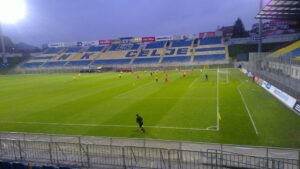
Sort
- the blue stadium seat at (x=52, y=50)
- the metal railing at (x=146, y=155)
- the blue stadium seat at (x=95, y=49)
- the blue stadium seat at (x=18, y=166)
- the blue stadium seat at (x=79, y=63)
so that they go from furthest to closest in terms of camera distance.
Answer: the blue stadium seat at (x=52, y=50) < the blue stadium seat at (x=95, y=49) < the blue stadium seat at (x=79, y=63) < the blue stadium seat at (x=18, y=166) < the metal railing at (x=146, y=155)

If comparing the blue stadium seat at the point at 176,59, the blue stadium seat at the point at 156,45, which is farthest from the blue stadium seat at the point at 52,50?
the blue stadium seat at the point at 176,59

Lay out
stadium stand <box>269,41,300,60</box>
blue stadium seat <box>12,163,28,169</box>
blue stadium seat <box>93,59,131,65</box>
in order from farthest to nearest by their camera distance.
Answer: blue stadium seat <box>93,59,131,65</box> → stadium stand <box>269,41,300,60</box> → blue stadium seat <box>12,163,28,169</box>

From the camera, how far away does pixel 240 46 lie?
95312mm

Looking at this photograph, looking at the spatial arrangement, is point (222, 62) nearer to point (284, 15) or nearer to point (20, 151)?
point (284, 15)

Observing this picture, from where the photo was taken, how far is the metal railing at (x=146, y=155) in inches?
444

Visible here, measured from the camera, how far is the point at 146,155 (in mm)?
12812

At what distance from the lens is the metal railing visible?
37.0ft

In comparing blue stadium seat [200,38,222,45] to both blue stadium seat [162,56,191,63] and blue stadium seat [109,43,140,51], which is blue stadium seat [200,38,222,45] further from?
blue stadium seat [109,43,140,51]

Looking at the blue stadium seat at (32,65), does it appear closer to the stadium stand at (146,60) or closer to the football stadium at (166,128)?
the stadium stand at (146,60)

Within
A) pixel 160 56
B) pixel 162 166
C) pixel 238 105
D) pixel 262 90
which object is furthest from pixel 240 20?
pixel 162 166

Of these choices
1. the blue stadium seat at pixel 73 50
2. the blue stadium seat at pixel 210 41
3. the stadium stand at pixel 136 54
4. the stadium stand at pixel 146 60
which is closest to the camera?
the stadium stand at pixel 136 54

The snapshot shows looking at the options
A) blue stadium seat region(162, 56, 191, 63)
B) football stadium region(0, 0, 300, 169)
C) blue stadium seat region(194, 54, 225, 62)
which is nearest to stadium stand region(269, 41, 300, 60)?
football stadium region(0, 0, 300, 169)

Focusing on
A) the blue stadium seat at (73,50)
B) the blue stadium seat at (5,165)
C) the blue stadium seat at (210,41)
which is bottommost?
the blue stadium seat at (5,165)

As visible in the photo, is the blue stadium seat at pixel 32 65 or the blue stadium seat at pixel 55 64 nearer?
the blue stadium seat at pixel 55 64
